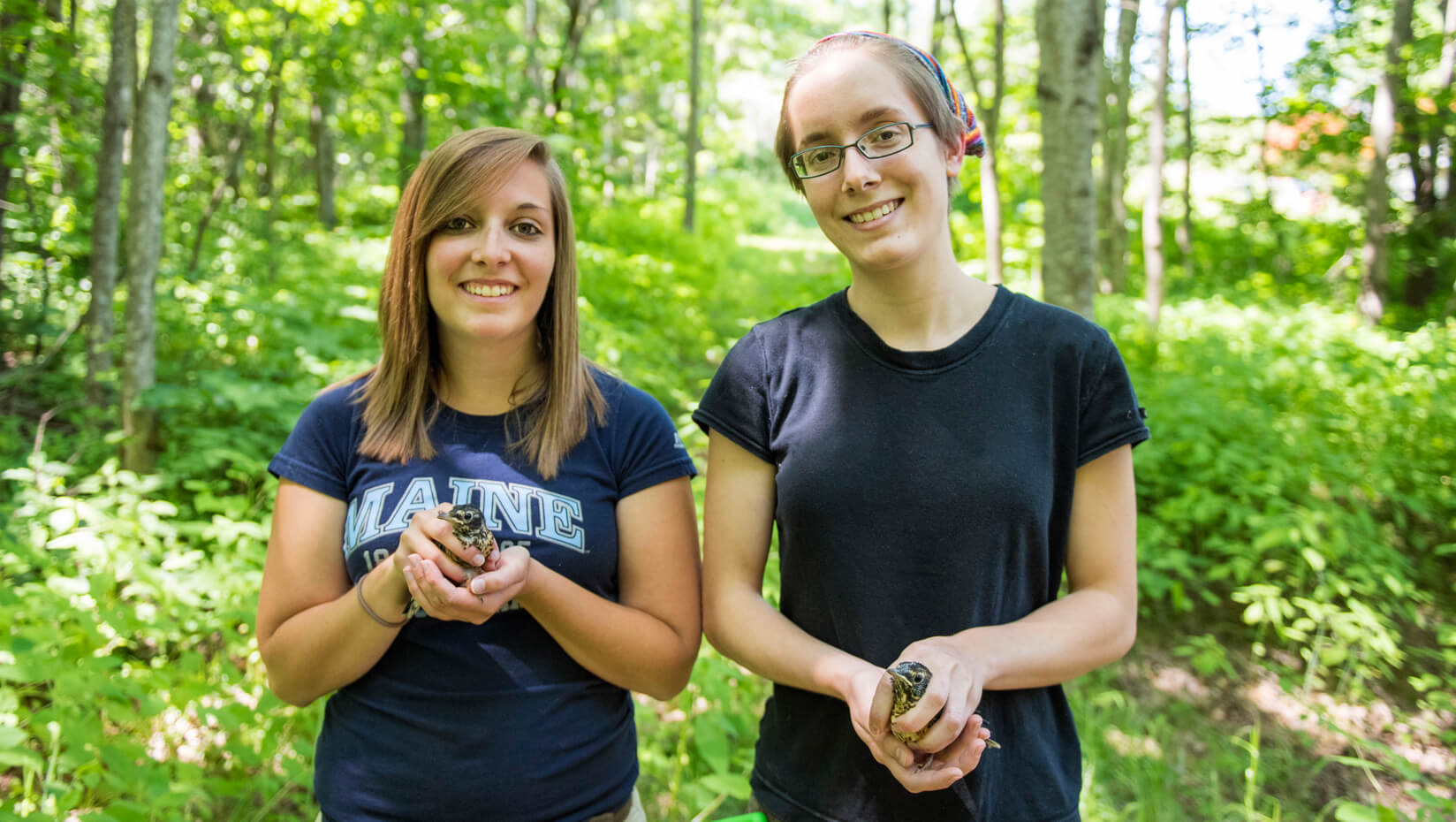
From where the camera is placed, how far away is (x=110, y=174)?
4.35 metres

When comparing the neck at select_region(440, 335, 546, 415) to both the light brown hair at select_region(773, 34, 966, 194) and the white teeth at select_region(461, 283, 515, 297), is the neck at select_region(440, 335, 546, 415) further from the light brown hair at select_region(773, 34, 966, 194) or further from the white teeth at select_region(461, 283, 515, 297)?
the light brown hair at select_region(773, 34, 966, 194)

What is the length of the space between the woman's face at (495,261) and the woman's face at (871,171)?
599 millimetres

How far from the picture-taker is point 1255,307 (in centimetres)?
1172

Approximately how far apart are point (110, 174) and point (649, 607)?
14.1ft

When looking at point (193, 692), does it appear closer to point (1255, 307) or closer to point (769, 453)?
point (769, 453)

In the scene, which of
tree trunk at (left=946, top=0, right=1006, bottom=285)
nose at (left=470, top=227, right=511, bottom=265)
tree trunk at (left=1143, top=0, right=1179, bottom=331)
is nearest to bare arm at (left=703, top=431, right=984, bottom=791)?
nose at (left=470, top=227, right=511, bottom=265)

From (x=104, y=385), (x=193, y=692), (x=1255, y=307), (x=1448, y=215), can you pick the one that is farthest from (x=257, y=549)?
(x=1448, y=215)

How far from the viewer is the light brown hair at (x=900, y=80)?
55.8 inches

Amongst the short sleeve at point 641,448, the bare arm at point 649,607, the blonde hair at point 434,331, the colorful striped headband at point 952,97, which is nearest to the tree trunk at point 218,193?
the blonde hair at point 434,331

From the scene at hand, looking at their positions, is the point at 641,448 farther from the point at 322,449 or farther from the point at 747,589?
the point at 322,449

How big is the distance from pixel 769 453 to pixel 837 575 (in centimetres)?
24

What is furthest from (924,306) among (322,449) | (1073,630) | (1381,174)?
(1381,174)

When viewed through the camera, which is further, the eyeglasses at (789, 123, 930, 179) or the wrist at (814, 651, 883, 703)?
the eyeglasses at (789, 123, 930, 179)

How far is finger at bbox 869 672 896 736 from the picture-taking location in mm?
1152
